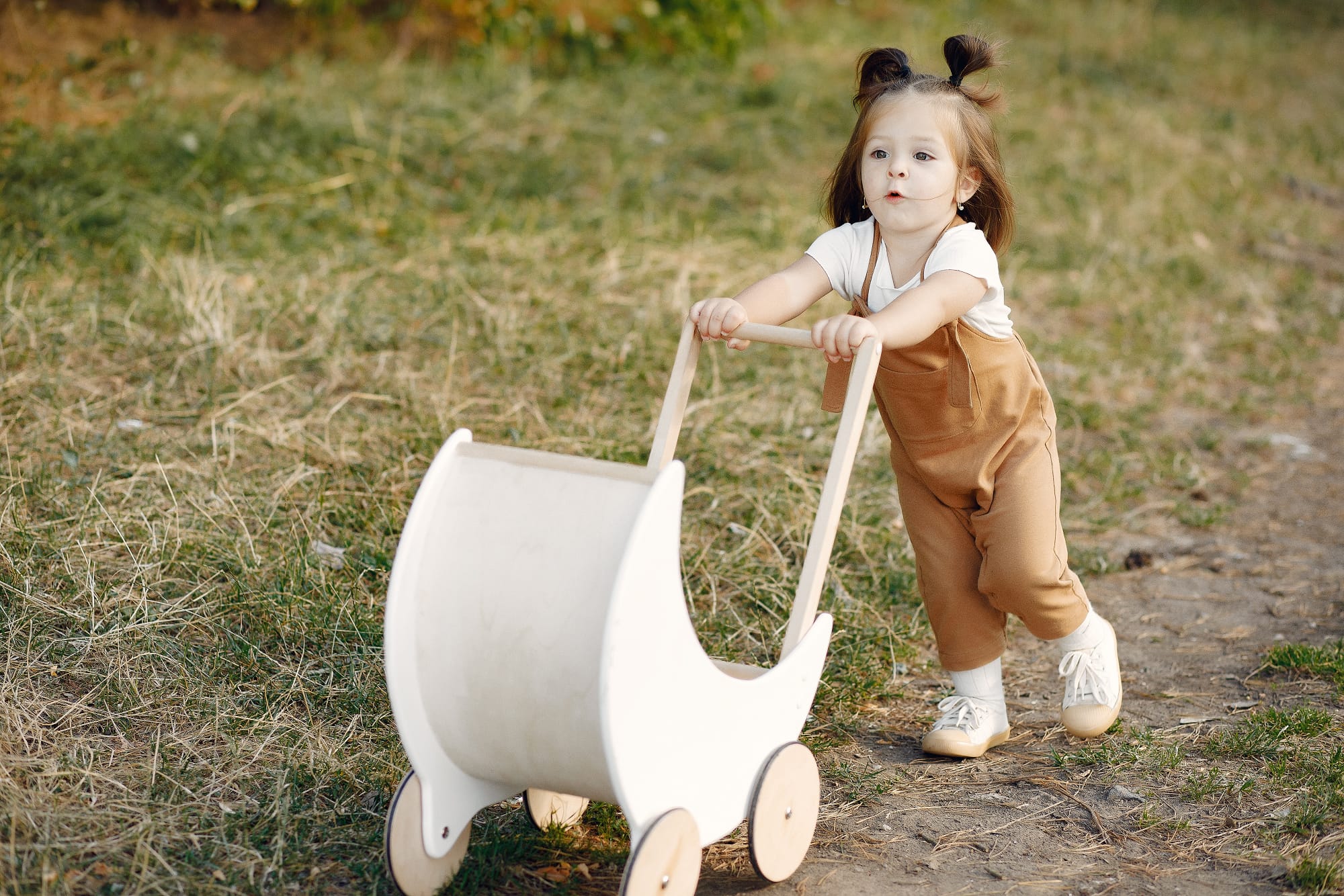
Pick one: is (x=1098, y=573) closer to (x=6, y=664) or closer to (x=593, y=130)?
(x=6, y=664)

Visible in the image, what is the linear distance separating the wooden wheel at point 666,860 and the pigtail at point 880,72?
5.08ft

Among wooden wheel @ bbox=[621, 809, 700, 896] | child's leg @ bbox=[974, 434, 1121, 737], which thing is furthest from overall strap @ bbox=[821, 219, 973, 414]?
wooden wheel @ bbox=[621, 809, 700, 896]

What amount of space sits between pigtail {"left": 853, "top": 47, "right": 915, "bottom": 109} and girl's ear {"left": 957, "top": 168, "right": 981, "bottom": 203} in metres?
0.25

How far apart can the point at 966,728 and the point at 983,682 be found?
123 mm

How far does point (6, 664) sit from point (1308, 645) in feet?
10.6

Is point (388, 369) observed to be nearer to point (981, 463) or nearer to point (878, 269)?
point (878, 269)

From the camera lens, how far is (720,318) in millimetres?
2479

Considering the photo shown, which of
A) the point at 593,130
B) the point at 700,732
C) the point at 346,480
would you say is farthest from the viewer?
the point at 593,130

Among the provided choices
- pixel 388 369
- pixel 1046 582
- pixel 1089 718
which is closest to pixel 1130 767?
pixel 1089 718

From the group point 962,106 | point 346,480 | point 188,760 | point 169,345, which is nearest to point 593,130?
point 169,345

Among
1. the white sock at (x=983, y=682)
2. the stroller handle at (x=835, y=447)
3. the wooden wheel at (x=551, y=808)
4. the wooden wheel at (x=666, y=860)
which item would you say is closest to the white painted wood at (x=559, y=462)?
the stroller handle at (x=835, y=447)

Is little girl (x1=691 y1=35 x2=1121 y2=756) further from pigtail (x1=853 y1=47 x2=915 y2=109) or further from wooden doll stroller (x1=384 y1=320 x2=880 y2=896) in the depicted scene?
wooden doll stroller (x1=384 y1=320 x2=880 y2=896)

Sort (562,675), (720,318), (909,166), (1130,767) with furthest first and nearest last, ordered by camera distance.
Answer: (1130,767), (909,166), (720,318), (562,675)

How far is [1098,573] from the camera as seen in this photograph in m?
3.99
